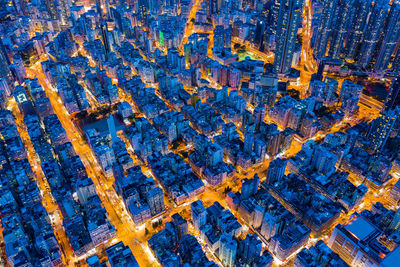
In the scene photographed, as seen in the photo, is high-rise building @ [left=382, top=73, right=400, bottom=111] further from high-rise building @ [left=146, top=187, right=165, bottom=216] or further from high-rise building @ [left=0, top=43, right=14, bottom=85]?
high-rise building @ [left=0, top=43, right=14, bottom=85]

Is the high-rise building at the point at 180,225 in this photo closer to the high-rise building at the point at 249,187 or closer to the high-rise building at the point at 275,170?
the high-rise building at the point at 249,187

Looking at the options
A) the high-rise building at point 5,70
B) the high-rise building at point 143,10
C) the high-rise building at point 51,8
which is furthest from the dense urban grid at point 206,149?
the high-rise building at point 51,8

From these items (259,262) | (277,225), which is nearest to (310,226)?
(277,225)

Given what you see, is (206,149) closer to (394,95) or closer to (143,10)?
(394,95)

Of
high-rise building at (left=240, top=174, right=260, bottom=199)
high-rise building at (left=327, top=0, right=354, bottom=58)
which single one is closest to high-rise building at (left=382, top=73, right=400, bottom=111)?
high-rise building at (left=327, top=0, right=354, bottom=58)

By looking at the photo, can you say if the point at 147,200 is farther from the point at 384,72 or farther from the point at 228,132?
the point at 384,72

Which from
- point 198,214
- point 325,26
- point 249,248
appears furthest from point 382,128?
point 325,26
